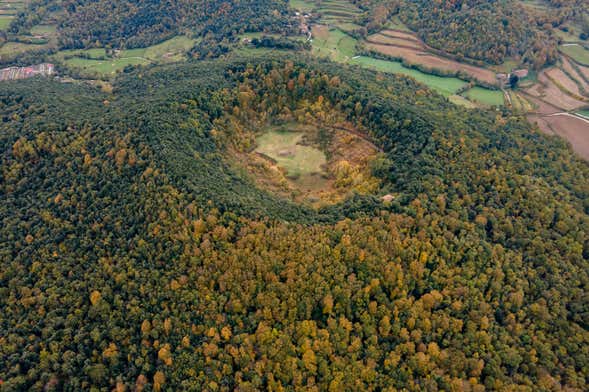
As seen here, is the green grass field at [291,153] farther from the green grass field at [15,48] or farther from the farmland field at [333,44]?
the green grass field at [15,48]

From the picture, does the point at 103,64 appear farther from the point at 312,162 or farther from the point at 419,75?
the point at 419,75

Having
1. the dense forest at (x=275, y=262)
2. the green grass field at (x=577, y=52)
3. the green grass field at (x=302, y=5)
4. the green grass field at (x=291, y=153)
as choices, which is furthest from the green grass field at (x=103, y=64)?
the green grass field at (x=577, y=52)

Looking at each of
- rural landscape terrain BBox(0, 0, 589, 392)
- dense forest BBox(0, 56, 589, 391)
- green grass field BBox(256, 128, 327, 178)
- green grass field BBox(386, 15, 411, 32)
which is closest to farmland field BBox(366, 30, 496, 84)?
green grass field BBox(386, 15, 411, 32)

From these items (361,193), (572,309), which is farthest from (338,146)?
(572,309)

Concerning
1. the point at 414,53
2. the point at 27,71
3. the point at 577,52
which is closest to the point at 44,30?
the point at 27,71

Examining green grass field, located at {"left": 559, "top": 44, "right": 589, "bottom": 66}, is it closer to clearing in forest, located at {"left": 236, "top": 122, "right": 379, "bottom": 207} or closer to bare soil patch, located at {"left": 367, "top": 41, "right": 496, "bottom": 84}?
bare soil patch, located at {"left": 367, "top": 41, "right": 496, "bottom": 84}

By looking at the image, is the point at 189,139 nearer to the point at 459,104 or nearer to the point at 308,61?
the point at 308,61
